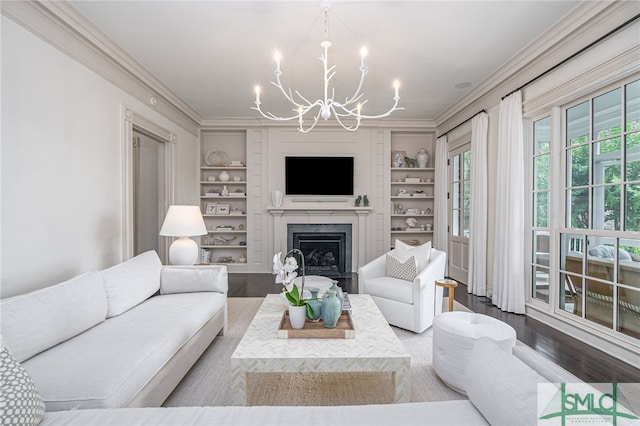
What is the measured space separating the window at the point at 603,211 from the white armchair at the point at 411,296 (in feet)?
3.96

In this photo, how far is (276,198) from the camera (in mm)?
5770

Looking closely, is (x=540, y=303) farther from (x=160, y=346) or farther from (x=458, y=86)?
(x=160, y=346)

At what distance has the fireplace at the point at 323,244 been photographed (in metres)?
5.81

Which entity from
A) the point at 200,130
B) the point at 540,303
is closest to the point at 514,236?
the point at 540,303

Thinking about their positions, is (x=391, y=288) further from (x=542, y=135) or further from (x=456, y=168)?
(x=456, y=168)

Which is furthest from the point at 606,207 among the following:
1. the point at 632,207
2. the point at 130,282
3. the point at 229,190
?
the point at 229,190

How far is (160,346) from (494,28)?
11.9ft

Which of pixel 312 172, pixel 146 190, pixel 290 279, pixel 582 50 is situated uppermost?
pixel 582 50

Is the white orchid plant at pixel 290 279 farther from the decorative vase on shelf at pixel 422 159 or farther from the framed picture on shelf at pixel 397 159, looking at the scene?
the decorative vase on shelf at pixel 422 159

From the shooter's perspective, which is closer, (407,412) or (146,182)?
(407,412)

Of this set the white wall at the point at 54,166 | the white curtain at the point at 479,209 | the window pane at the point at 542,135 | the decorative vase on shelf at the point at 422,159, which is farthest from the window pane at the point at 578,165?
the white wall at the point at 54,166

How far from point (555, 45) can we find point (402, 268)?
2576 millimetres

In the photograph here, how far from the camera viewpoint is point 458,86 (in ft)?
13.9

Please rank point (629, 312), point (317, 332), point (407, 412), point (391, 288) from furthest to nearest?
point (391, 288), point (629, 312), point (317, 332), point (407, 412)
